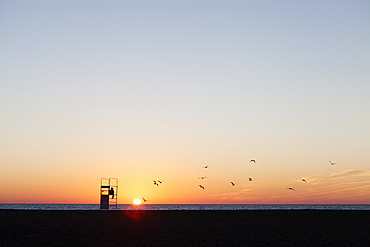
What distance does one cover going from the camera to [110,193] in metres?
81.4
